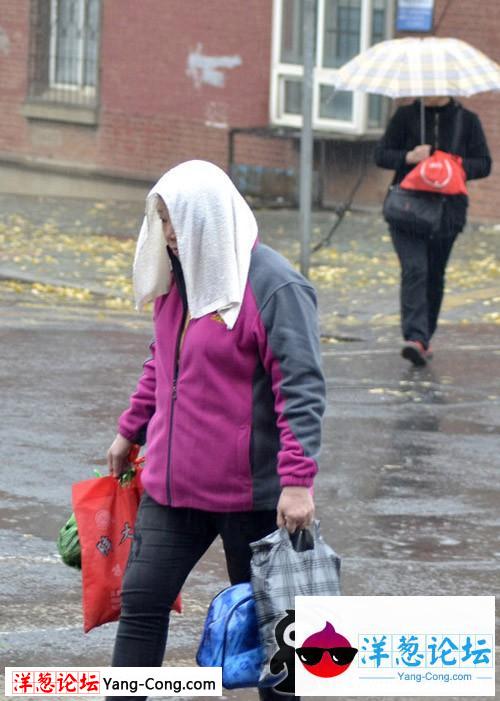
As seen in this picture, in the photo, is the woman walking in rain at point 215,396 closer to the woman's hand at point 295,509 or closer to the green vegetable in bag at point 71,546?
the woman's hand at point 295,509

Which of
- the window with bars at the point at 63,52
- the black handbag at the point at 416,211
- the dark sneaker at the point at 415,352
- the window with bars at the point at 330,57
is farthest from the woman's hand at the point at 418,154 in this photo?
the window with bars at the point at 63,52

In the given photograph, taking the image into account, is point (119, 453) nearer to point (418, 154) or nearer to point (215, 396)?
point (215, 396)

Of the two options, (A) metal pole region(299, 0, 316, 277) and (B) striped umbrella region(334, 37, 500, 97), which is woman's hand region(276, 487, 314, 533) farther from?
(A) metal pole region(299, 0, 316, 277)

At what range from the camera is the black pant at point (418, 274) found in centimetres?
1130

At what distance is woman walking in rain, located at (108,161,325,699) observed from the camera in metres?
4.61

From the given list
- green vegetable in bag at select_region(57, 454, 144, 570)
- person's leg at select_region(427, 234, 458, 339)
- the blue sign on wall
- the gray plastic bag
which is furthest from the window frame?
the gray plastic bag

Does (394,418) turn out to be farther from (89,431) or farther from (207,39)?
(207,39)

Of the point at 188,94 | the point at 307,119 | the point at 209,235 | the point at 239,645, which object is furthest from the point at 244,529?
the point at 188,94

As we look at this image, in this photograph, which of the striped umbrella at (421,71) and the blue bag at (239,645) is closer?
the blue bag at (239,645)

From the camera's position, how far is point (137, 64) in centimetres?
2333

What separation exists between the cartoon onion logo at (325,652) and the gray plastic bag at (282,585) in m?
0.04

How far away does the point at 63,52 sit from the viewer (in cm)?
2489

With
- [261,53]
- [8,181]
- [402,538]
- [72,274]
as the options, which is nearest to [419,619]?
[402,538]

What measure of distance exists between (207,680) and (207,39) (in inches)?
723
